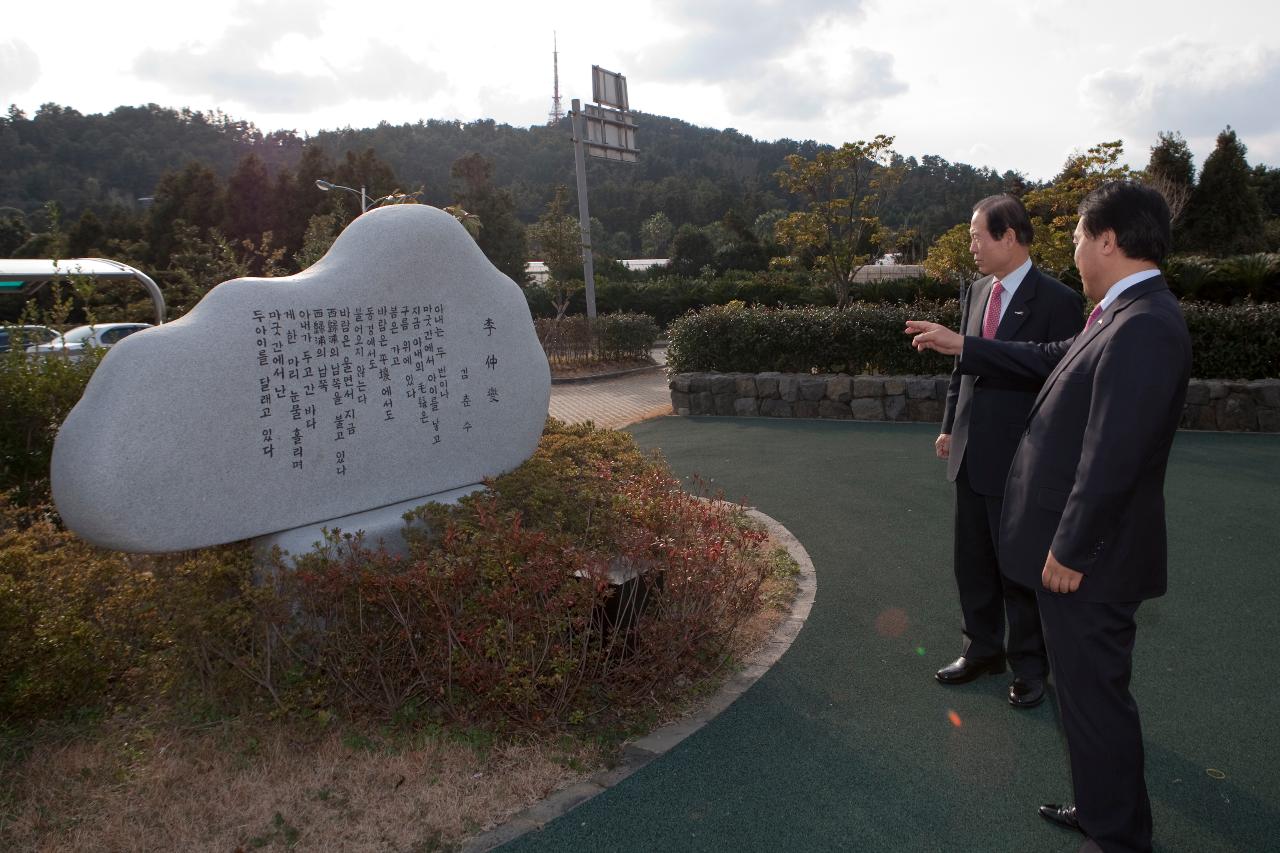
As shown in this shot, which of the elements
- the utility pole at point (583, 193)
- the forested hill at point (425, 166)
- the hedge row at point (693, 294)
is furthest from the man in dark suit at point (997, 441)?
the forested hill at point (425, 166)

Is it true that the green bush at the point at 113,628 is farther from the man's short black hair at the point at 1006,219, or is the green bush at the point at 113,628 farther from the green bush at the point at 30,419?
the man's short black hair at the point at 1006,219

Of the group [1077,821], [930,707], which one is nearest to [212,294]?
[930,707]

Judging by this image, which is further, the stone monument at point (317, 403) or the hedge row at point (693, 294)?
the hedge row at point (693, 294)

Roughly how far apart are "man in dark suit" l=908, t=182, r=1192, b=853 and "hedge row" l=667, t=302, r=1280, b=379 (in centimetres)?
849

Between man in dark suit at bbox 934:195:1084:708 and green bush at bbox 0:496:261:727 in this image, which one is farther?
man in dark suit at bbox 934:195:1084:708

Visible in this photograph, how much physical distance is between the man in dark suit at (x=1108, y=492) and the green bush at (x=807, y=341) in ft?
27.8

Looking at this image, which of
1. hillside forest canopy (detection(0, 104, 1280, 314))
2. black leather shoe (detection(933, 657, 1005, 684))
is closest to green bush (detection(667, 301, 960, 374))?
hillside forest canopy (detection(0, 104, 1280, 314))

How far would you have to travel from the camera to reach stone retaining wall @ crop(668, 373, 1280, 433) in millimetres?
9148

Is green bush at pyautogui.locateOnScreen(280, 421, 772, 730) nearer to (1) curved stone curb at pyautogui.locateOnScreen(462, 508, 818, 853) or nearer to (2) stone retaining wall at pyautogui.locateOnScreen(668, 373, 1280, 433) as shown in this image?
(1) curved stone curb at pyautogui.locateOnScreen(462, 508, 818, 853)

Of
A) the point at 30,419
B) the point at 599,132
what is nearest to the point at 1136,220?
the point at 30,419

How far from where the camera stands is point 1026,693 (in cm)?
366

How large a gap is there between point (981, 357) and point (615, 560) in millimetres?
1777

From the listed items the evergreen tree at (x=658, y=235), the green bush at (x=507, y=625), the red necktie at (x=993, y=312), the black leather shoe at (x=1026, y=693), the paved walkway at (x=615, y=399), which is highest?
the evergreen tree at (x=658, y=235)

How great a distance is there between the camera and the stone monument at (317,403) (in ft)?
11.6
